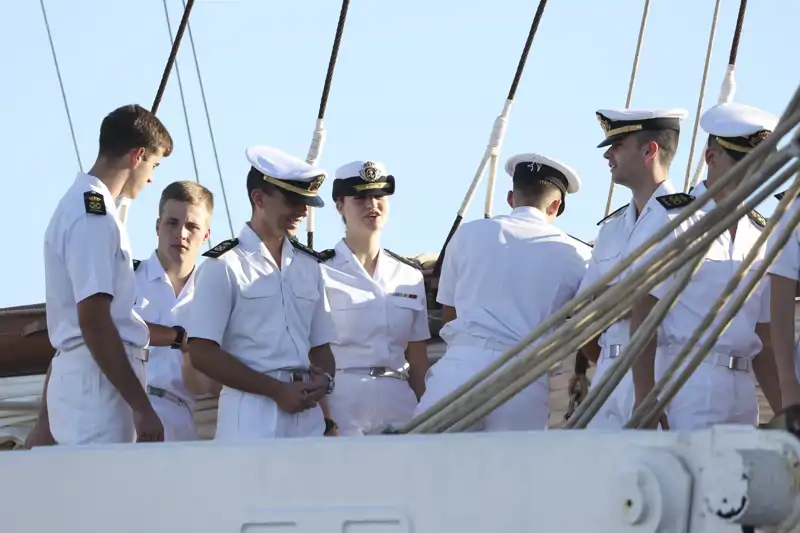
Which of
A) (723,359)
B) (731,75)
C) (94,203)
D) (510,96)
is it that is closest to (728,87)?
(731,75)

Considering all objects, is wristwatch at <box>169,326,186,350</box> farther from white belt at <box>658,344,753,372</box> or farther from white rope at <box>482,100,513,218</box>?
white rope at <box>482,100,513,218</box>

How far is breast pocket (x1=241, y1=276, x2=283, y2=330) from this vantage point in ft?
12.1

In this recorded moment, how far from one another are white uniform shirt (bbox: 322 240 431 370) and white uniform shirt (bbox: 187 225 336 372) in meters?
0.33

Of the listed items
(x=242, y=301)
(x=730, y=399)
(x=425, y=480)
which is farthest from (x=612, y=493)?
(x=242, y=301)

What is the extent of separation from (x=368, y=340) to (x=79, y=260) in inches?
45.8

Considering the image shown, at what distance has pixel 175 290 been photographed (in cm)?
441

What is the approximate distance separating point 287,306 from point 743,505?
2.19m

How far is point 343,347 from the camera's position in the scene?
4152 millimetres

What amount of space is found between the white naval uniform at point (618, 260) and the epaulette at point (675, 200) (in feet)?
0.05

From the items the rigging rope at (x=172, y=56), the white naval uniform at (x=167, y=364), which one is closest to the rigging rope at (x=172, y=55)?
the rigging rope at (x=172, y=56)

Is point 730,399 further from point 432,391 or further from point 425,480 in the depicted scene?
point 425,480

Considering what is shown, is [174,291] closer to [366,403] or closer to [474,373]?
[366,403]

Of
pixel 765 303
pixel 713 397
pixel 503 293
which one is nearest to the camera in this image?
pixel 713 397

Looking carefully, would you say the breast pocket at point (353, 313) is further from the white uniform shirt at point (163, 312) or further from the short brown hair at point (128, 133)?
the short brown hair at point (128, 133)
